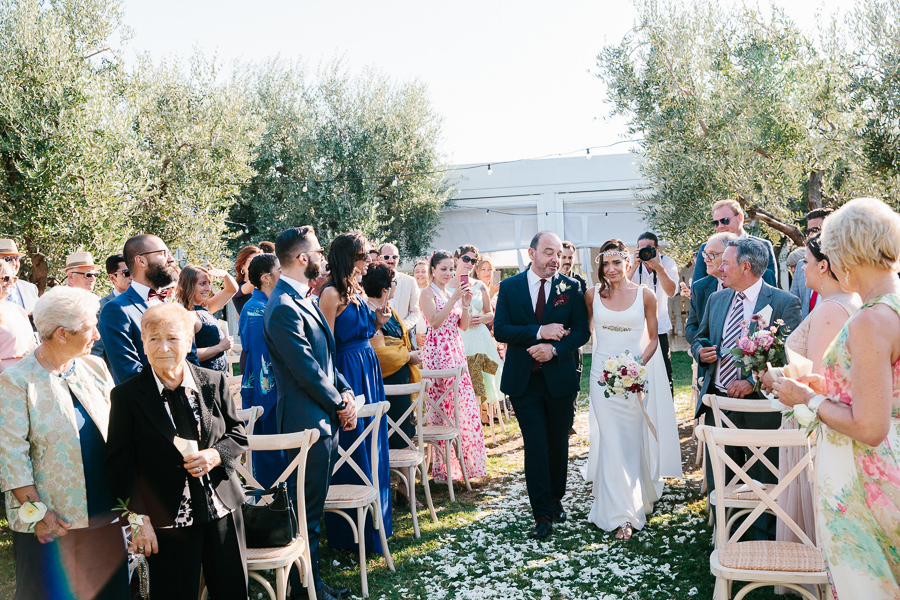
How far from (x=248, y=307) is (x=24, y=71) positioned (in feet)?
20.3

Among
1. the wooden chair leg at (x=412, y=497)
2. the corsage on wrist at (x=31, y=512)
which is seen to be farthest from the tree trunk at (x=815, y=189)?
the corsage on wrist at (x=31, y=512)

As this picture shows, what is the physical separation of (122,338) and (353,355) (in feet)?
4.92

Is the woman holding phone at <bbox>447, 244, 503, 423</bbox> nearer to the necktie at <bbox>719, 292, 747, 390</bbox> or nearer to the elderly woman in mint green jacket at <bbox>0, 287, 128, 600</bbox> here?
the necktie at <bbox>719, 292, 747, 390</bbox>

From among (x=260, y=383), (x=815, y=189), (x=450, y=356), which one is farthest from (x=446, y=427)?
(x=815, y=189)

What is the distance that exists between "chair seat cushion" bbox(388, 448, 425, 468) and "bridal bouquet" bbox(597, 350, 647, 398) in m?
1.52

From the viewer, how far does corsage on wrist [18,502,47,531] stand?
8.36ft

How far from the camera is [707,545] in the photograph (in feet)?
15.2

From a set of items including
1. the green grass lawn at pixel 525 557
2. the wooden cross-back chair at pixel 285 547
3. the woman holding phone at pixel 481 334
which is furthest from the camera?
the woman holding phone at pixel 481 334

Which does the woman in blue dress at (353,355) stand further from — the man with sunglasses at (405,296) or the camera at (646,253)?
the camera at (646,253)

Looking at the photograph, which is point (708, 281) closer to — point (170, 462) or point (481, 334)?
point (481, 334)

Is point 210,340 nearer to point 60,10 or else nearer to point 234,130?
point 60,10

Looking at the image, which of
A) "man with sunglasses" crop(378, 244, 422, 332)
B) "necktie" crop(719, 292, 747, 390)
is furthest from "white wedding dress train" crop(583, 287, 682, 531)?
"man with sunglasses" crop(378, 244, 422, 332)

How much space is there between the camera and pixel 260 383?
5113 mm

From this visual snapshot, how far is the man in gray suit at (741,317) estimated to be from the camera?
439cm
